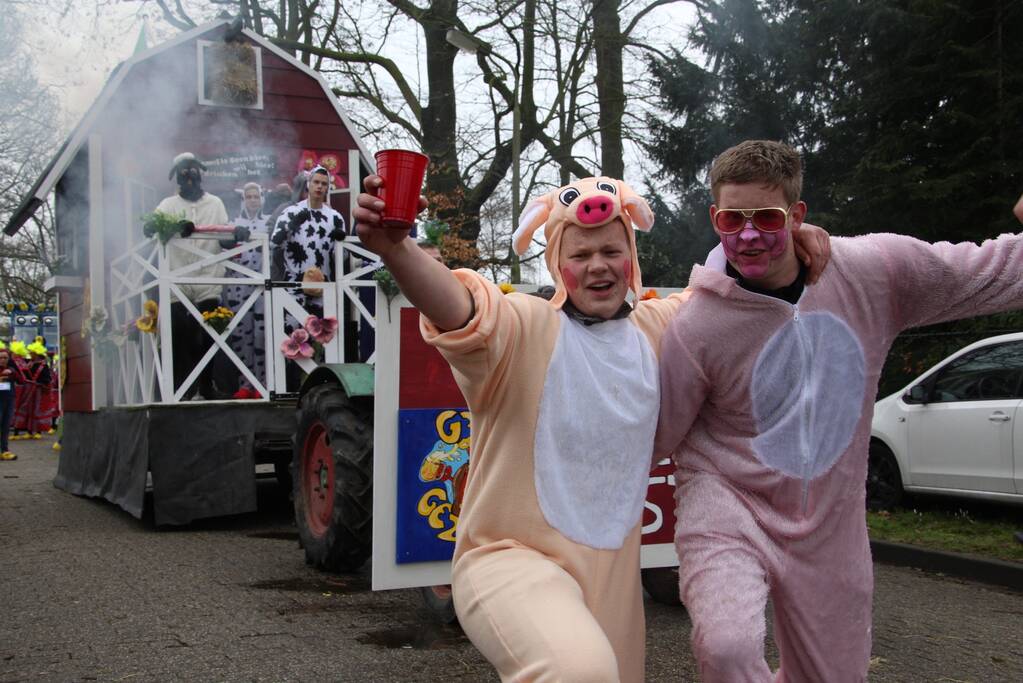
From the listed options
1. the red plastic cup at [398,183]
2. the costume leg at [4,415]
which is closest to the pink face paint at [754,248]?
the red plastic cup at [398,183]

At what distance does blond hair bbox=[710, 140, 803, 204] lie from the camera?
2717 mm

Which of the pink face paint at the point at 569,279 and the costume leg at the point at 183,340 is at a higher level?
the pink face paint at the point at 569,279

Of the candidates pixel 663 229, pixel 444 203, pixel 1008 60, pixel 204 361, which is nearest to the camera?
pixel 204 361

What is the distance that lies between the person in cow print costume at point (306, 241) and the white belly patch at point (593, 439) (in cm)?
564

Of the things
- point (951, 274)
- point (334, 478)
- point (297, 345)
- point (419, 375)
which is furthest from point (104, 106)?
point (951, 274)

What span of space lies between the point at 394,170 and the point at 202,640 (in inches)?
126

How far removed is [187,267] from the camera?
25.6ft

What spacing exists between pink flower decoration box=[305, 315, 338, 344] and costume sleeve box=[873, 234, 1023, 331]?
5.38 metres

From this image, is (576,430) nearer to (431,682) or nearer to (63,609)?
(431,682)

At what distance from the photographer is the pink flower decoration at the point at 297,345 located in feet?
25.1

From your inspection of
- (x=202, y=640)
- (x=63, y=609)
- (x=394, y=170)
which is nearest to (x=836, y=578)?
(x=394, y=170)

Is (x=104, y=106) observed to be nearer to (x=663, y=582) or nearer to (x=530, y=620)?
(x=663, y=582)

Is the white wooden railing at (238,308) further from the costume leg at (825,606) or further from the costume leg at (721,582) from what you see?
the costume leg at (825,606)

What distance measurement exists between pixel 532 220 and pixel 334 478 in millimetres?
3145
